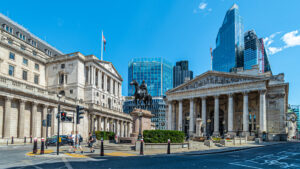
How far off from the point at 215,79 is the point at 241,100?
9490mm

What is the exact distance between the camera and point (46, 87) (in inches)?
2362

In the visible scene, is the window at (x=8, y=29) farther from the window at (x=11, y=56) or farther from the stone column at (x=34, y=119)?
the stone column at (x=34, y=119)

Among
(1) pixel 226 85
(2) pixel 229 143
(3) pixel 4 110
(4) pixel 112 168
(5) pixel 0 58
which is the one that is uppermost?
(5) pixel 0 58

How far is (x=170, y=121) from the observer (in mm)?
69875

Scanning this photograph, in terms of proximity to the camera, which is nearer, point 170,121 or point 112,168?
point 112,168

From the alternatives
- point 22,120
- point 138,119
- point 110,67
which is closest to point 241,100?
point 110,67

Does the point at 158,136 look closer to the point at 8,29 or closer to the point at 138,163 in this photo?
the point at 138,163

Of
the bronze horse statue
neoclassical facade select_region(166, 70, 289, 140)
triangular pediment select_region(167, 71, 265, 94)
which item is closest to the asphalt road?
the bronze horse statue

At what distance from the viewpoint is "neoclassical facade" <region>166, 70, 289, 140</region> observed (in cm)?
5381

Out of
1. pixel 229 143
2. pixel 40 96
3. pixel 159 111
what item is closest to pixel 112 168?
pixel 229 143

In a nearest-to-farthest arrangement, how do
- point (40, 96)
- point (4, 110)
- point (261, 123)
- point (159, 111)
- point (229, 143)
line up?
1. point (4, 110)
2. point (229, 143)
3. point (40, 96)
4. point (261, 123)
5. point (159, 111)

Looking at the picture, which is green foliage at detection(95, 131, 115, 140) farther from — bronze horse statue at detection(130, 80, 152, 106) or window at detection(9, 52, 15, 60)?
window at detection(9, 52, 15, 60)

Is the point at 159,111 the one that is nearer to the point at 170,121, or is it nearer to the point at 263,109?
the point at 170,121

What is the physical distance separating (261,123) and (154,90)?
115m
